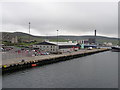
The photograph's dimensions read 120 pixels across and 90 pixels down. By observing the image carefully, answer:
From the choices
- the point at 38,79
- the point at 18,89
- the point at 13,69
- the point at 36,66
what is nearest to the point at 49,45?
the point at 36,66

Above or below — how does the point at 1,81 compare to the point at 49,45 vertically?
below

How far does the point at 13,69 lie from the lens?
1140 inches

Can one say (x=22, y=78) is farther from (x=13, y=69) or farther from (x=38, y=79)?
(x=13, y=69)

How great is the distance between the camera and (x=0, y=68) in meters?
26.3

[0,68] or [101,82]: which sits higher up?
[0,68]

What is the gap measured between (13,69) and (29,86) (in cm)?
952

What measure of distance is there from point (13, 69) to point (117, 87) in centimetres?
1927

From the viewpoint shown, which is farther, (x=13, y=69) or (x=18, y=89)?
(x=13, y=69)

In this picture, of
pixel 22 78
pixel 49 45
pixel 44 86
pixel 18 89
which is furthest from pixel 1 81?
pixel 49 45

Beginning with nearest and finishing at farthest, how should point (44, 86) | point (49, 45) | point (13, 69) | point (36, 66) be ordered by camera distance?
point (44, 86), point (13, 69), point (36, 66), point (49, 45)

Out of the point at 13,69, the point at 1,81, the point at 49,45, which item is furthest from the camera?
the point at 49,45

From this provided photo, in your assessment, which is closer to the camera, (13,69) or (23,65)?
(13,69)

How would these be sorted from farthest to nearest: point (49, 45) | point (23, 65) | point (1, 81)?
point (49, 45) → point (23, 65) → point (1, 81)

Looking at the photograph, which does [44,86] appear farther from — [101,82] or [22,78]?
[101,82]
